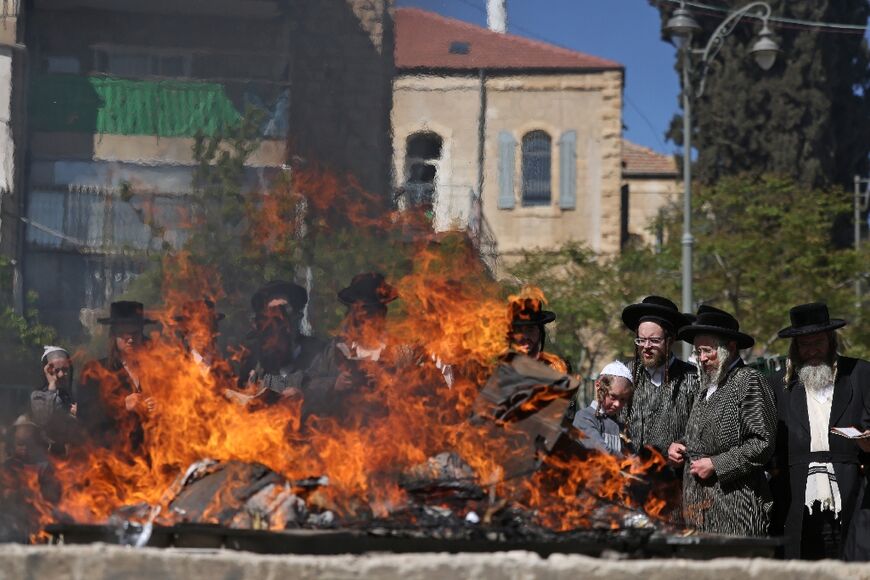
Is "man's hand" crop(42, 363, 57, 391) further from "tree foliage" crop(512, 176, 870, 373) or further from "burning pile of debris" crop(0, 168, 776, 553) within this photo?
"tree foliage" crop(512, 176, 870, 373)

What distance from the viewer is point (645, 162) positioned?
39844 millimetres

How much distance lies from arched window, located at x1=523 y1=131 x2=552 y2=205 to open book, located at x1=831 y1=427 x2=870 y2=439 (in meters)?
5.28

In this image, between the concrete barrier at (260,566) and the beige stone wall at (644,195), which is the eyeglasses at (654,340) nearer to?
the concrete barrier at (260,566)

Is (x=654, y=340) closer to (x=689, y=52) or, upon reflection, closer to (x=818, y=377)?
(x=818, y=377)

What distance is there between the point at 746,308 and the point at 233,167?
56.3ft

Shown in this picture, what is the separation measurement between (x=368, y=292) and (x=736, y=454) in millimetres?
2420

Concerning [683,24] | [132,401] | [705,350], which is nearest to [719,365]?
[705,350]

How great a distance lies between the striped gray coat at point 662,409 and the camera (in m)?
7.23

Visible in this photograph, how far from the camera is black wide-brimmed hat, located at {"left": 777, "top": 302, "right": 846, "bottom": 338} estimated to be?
6906 millimetres

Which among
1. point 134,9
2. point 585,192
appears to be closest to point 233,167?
point 134,9

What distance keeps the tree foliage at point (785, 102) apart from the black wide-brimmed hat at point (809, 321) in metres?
26.0

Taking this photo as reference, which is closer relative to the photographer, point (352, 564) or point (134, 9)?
point (352, 564)

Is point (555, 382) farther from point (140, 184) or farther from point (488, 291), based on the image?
point (140, 184)

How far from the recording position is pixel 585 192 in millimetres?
20844
